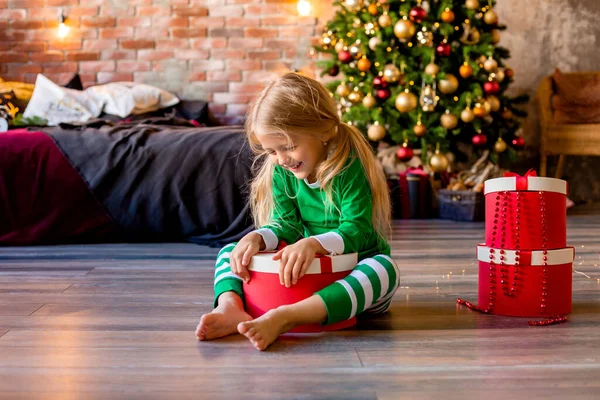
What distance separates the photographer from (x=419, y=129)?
12.9 ft

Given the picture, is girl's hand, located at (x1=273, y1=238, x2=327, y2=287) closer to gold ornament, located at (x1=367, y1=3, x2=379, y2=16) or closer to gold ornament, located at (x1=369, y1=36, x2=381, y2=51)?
gold ornament, located at (x1=369, y1=36, x2=381, y2=51)

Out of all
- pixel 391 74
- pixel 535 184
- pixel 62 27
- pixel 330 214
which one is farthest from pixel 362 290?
pixel 62 27

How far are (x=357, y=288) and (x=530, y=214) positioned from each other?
448 mm

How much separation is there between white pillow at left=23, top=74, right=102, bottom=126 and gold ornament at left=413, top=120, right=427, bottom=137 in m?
1.95

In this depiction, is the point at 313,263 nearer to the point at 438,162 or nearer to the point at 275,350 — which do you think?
the point at 275,350

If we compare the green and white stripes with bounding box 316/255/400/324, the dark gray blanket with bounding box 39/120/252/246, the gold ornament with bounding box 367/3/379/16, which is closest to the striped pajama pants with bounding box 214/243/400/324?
the green and white stripes with bounding box 316/255/400/324

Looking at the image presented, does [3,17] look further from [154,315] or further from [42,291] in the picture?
[154,315]

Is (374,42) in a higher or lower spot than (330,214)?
higher

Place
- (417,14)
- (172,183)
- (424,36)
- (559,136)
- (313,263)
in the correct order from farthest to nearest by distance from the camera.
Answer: (559,136) < (424,36) < (417,14) < (172,183) < (313,263)

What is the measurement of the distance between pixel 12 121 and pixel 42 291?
199 centimetres

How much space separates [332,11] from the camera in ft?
16.2

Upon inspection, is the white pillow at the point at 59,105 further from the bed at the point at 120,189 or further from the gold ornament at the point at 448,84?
the gold ornament at the point at 448,84

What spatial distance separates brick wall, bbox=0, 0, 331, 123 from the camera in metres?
4.95

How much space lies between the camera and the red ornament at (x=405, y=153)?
401 cm
